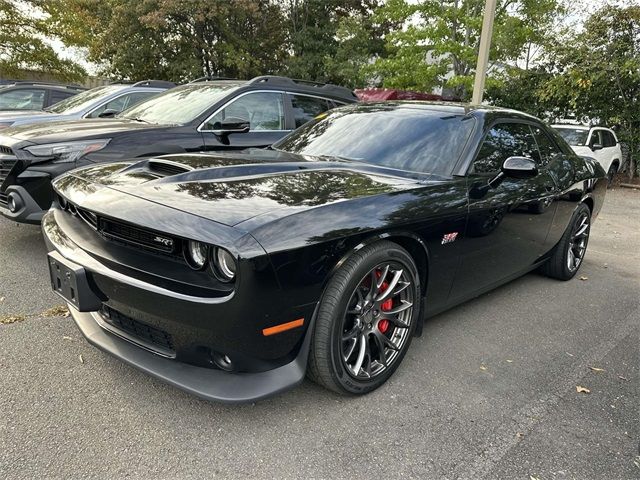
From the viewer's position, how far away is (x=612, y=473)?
6.68 feet

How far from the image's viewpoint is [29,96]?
990 cm

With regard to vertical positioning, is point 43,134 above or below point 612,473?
above

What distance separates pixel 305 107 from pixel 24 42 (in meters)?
19.0

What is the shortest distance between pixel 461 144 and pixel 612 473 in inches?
78.0

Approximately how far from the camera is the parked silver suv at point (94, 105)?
6215 millimetres

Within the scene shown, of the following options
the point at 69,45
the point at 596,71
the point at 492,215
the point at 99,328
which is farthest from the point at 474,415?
the point at 69,45

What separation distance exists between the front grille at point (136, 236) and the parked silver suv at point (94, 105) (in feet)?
14.5

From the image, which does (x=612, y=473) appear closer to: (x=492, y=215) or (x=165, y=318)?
(x=492, y=215)

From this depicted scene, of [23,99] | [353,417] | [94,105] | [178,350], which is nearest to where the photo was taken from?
[178,350]

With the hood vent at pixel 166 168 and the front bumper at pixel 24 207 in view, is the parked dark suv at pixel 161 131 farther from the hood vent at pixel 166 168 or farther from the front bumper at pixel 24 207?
the hood vent at pixel 166 168

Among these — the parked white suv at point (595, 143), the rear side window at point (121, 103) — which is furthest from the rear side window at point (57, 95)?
the parked white suv at point (595, 143)

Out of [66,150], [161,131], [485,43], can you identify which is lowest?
[66,150]

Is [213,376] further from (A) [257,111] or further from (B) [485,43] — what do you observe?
(B) [485,43]

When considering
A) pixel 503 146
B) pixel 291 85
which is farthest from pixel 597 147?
pixel 503 146
